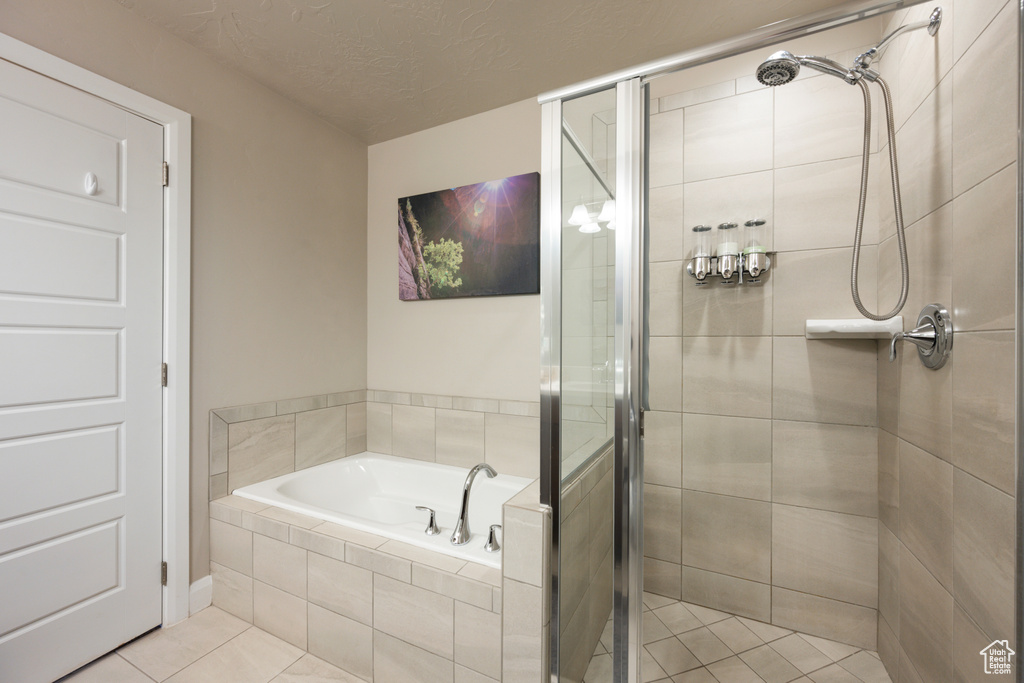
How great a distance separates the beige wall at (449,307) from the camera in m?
2.35

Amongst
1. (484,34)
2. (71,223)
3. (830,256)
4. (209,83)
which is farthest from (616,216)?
(209,83)

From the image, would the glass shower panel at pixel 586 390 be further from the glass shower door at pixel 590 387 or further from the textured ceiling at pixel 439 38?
the textured ceiling at pixel 439 38

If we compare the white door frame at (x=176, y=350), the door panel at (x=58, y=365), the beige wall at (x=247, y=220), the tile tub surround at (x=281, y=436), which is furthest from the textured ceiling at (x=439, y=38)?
the tile tub surround at (x=281, y=436)

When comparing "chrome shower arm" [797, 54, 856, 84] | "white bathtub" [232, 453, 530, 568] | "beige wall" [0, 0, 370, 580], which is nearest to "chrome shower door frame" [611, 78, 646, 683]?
"chrome shower arm" [797, 54, 856, 84]

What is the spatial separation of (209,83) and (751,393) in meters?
2.78

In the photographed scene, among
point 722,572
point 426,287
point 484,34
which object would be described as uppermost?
point 484,34

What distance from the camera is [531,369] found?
233cm

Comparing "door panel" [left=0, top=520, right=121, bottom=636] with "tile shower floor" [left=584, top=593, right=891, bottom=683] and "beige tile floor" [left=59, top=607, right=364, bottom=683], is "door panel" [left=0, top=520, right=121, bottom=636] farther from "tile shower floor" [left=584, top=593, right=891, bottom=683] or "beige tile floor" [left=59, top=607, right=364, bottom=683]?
"tile shower floor" [left=584, top=593, right=891, bottom=683]

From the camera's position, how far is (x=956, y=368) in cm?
111

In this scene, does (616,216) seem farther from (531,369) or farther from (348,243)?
(348,243)

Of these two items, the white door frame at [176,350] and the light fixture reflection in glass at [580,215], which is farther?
the white door frame at [176,350]

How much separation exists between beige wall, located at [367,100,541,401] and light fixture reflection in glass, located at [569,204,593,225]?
103 cm

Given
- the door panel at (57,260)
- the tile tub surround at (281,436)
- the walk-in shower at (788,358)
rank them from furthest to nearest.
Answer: the tile tub surround at (281,436)
the door panel at (57,260)
the walk-in shower at (788,358)

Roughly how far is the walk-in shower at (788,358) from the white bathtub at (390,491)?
801 millimetres
